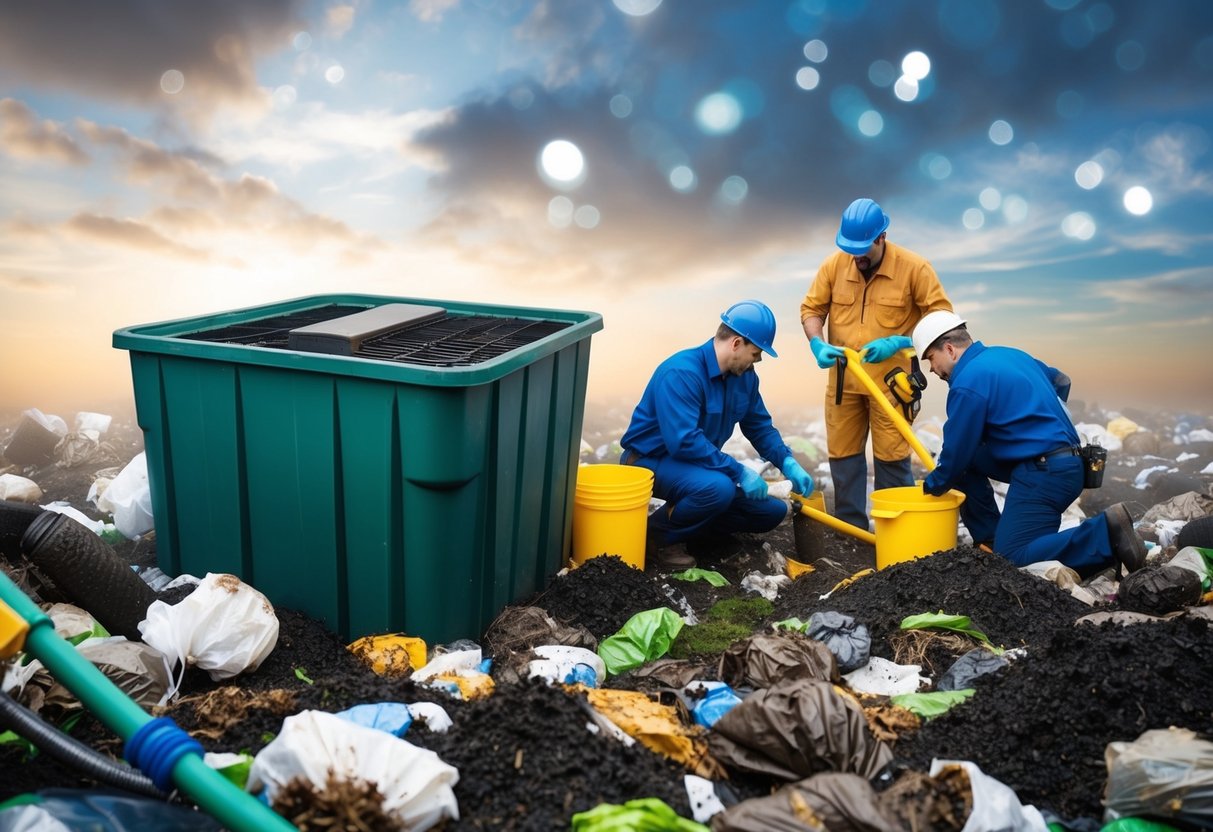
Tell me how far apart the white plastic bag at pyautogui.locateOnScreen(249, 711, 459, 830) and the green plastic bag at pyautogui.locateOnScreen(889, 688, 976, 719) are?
5.24 feet

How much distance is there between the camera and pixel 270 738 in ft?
8.41

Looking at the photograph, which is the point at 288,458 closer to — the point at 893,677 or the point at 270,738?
the point at 270,738

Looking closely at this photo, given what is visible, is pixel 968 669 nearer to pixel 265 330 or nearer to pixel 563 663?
pixel 563 663

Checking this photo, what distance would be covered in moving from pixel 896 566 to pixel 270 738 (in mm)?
2898

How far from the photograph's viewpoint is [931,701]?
3.04 meters

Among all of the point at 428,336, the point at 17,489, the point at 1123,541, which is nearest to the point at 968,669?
the point at 1123,541

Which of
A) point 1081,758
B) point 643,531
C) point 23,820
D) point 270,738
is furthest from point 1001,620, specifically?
point 23,820

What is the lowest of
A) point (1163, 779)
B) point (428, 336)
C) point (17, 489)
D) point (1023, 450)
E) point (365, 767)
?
point (17, 489)

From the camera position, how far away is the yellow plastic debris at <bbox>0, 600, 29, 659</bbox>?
2.17 meters

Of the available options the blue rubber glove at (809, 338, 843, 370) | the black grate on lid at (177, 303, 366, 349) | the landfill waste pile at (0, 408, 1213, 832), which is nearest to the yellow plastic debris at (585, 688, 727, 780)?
the landfill waste pile at (0, 408, 1213, 832)

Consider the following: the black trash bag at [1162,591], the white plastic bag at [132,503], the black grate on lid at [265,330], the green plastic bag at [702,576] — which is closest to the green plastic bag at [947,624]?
the black trash bag at [1162,591]

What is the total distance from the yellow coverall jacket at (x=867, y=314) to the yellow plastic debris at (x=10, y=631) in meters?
4.48

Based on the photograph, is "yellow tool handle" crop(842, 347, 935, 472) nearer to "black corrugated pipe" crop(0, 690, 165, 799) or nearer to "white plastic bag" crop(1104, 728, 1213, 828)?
"white plastic bag" crop(1104, 728, 1213, 828)

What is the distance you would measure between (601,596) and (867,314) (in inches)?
106
